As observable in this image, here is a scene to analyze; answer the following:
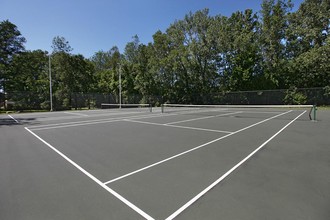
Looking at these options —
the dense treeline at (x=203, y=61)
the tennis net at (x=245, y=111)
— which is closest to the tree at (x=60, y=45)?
the dense treeline at (x=203, y=61)

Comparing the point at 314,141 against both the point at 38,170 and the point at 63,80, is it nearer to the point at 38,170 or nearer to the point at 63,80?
the point at 38,170

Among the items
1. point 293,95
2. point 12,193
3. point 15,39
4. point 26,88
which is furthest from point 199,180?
point 26,88

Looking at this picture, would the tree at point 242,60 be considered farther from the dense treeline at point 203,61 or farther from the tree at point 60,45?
the tree at point 60,45

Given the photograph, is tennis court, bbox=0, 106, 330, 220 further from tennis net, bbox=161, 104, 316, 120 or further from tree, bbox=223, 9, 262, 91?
tree, bbox=223, 9, 262, 91

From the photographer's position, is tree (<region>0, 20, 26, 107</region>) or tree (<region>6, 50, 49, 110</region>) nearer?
tree (<region>6, 50, 49, 110</region>)

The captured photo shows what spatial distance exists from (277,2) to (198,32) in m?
13.7

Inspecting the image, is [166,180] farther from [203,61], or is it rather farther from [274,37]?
[274,37]

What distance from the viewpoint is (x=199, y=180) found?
12.8 ft

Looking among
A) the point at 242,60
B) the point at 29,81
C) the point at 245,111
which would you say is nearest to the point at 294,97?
the point at 242,60

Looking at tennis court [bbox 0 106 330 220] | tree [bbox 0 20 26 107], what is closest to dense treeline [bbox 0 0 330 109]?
tree [bbox 0 20 26 107]

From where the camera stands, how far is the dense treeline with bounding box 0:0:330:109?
31078mm

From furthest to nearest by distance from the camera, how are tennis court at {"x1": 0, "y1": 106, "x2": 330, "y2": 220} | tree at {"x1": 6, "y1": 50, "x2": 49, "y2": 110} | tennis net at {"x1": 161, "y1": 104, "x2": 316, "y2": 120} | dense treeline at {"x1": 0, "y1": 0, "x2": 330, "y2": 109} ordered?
dense treeline at {"x1": 0, "y1": 0, "x2": 330, "y2": 109} → tree at {"x1": 6, "y1": 50, "x2": 49, "y2": 110} → tennis net at {"x1": 161, "y1": 104, "x2": 316, "y2": 120} → tennis court at {"x1": 0, "y1": 106, "x2": 330, "y2": 220}

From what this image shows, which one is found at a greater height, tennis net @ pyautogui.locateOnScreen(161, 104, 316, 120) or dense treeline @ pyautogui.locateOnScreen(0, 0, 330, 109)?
dense treeline @ pyautogui.locateOnScreen(0, 0, 330, 109)

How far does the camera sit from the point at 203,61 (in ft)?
124
